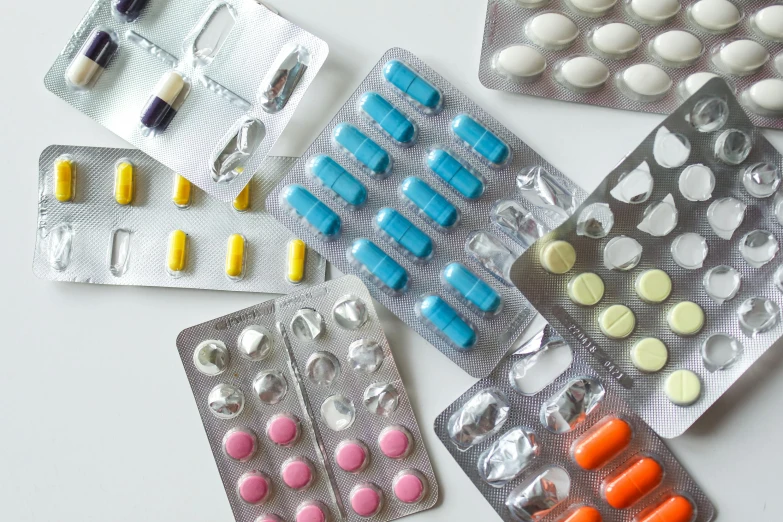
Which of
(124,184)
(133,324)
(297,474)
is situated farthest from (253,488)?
(124,184)

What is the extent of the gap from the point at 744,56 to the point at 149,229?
3.82ft

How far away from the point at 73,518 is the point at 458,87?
117 cm

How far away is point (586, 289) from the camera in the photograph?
122 centimetres

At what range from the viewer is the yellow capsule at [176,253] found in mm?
1324

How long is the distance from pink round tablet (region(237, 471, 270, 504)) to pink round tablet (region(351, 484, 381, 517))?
0.17 m

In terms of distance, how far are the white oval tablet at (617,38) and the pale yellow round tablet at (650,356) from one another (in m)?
0.54

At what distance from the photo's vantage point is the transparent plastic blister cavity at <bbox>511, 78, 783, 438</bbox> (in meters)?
1.20

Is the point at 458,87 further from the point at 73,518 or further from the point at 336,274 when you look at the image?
the point at 73,518

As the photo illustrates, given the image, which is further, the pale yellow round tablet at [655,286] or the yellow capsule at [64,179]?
the yellow capsule at [64,179]

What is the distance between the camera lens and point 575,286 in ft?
3.99

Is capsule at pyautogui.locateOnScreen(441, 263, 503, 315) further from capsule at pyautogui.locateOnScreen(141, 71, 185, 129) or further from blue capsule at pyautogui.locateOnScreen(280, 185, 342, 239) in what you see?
capsule at pyautogui.locateOnScreen(141, 71, 185, 129)

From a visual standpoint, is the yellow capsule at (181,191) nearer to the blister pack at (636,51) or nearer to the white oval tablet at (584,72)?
the blister pack at (636,51)

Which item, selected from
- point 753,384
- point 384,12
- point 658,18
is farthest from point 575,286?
point 384,12

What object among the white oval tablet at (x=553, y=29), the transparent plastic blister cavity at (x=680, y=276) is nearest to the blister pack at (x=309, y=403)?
the transparent plastic blister cavity at (x=680, y=276)
